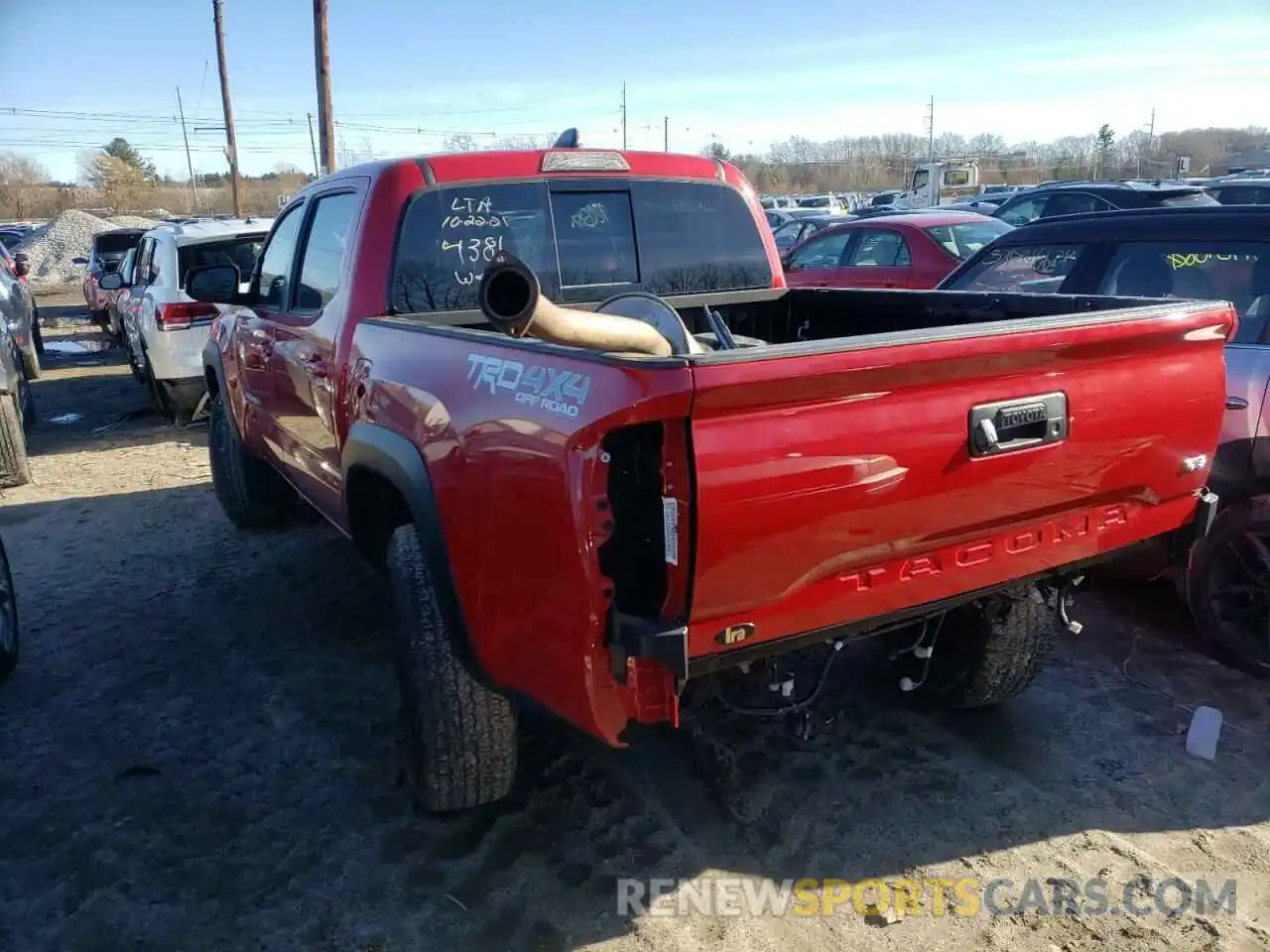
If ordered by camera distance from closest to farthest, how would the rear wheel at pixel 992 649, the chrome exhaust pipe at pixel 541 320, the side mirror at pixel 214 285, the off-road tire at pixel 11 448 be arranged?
1. the chrome exhaust pipe at pixel 541 320
2. the rear wheel at pixel 992 649
3. the side mirror at pixel 214 285
4. the off-road tire at pixel 11 448

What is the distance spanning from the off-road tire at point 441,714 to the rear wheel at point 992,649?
5.38 feet

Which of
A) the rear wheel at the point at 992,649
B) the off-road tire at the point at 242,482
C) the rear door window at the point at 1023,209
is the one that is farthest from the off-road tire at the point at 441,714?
the rear door window at the point at 1023,209

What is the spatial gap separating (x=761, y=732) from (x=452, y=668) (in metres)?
1.33

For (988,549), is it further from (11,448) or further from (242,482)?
(11,448)

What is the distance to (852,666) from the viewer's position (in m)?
4.21

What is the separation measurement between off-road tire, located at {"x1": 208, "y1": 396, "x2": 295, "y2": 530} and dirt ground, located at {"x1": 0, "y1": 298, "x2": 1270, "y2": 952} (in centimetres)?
137

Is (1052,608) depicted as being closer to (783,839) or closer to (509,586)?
(783,839)

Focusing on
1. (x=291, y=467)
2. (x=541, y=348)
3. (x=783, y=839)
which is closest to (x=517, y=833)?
(x=783, y=839)

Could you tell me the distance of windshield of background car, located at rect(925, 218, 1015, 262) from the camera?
10336mm

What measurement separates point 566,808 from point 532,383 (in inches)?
61.7

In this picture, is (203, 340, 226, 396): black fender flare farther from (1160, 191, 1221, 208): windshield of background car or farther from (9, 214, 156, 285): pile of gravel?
(9, 214, 156, 285): pile of gravel

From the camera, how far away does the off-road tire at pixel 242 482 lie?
6016 mm

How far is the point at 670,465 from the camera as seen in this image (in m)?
2.14

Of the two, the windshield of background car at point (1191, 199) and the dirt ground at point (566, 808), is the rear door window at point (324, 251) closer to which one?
the dirt ground at point (566, 808)
